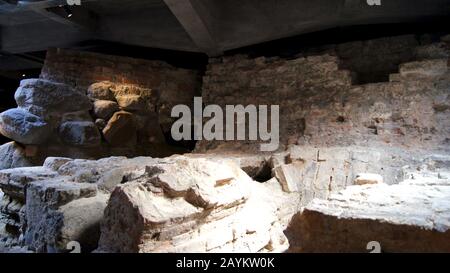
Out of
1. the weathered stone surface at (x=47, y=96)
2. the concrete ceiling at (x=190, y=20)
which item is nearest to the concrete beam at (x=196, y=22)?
the concrete ceiling at (x=190, y=20)

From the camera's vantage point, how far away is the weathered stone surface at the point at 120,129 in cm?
596

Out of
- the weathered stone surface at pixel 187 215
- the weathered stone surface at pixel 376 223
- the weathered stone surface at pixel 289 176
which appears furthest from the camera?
the weathered stone surface at pixel 289 176

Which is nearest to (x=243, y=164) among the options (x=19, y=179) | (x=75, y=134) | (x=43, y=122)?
(x=19, y=179)

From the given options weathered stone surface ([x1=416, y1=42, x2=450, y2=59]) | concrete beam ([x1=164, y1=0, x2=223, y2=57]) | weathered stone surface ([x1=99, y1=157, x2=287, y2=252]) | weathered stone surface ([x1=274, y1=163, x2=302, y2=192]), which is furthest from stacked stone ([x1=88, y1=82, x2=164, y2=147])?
weathered stone surface ([x1=416, y1=42, x2=450, y2=59])

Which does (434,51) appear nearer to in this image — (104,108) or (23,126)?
(104,108)

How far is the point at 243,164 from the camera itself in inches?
174

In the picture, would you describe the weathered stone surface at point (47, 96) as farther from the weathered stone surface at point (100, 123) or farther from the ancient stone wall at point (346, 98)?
the ancient stone wall at point (346, 98)

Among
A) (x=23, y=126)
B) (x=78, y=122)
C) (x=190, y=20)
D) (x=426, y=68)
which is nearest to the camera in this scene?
(x=426, y=68)

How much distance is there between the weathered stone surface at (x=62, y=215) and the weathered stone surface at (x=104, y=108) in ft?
10.3

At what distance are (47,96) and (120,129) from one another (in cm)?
139

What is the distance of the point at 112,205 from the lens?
2361 millimetres

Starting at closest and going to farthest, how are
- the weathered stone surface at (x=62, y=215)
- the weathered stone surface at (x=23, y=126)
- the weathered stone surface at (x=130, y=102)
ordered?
1. the weathered stone surface at (x=62, y=215)
2. the weathered stone surface at (x=23, y=126)
3. the weathered stone surface at (x=130, y=102)
